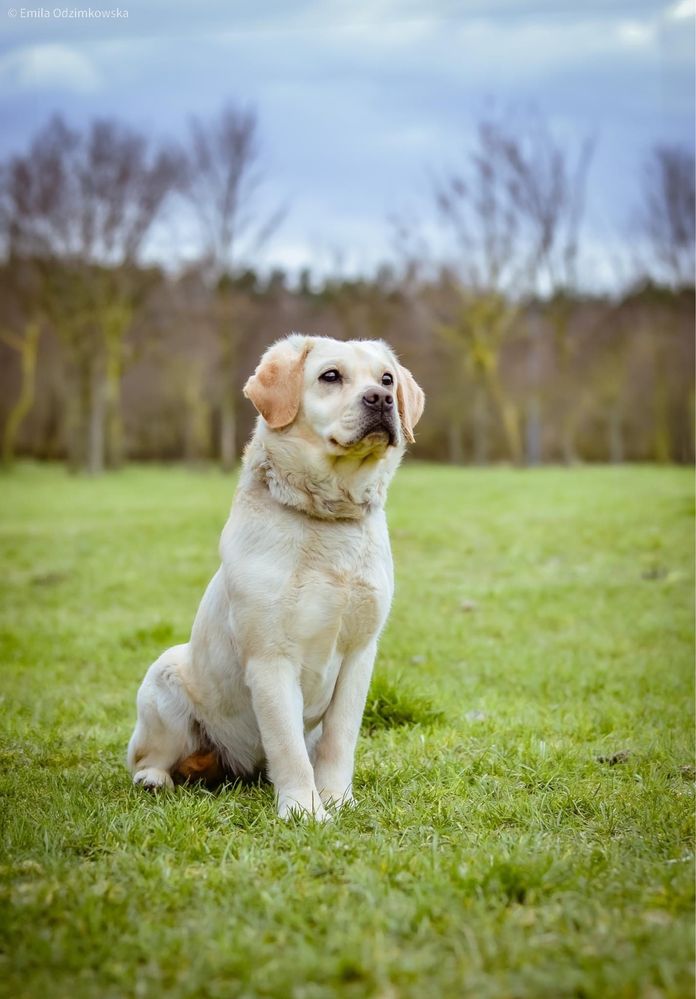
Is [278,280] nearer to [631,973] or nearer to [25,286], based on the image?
[25,286]

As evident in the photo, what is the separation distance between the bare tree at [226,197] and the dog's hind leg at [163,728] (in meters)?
19.9

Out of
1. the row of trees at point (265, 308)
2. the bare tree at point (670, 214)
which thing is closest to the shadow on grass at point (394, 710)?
the bare tree at point (670, 214)

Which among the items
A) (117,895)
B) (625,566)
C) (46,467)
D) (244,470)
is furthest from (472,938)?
(46,467)

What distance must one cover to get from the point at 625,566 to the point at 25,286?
20.6 meters

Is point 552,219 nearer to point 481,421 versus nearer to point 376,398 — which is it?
point 481,421

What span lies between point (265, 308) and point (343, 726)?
80.4 feet

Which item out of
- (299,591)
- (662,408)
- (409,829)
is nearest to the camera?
(409,829)

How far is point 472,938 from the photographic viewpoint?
2125 mm

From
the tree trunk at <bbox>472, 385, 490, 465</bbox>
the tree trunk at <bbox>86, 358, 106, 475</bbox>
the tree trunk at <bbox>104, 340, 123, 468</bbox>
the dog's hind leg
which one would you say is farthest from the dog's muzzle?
the tree trunk at <bbox>104, 340, 123, 468</bbox>

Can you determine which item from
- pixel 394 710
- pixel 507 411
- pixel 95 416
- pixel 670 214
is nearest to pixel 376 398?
pixel 394 710

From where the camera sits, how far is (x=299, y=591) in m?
3.09

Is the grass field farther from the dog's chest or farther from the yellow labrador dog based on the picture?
the dog's chest

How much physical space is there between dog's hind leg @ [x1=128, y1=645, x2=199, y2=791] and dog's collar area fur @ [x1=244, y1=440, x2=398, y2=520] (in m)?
0.77

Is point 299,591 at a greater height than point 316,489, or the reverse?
point 316,489
